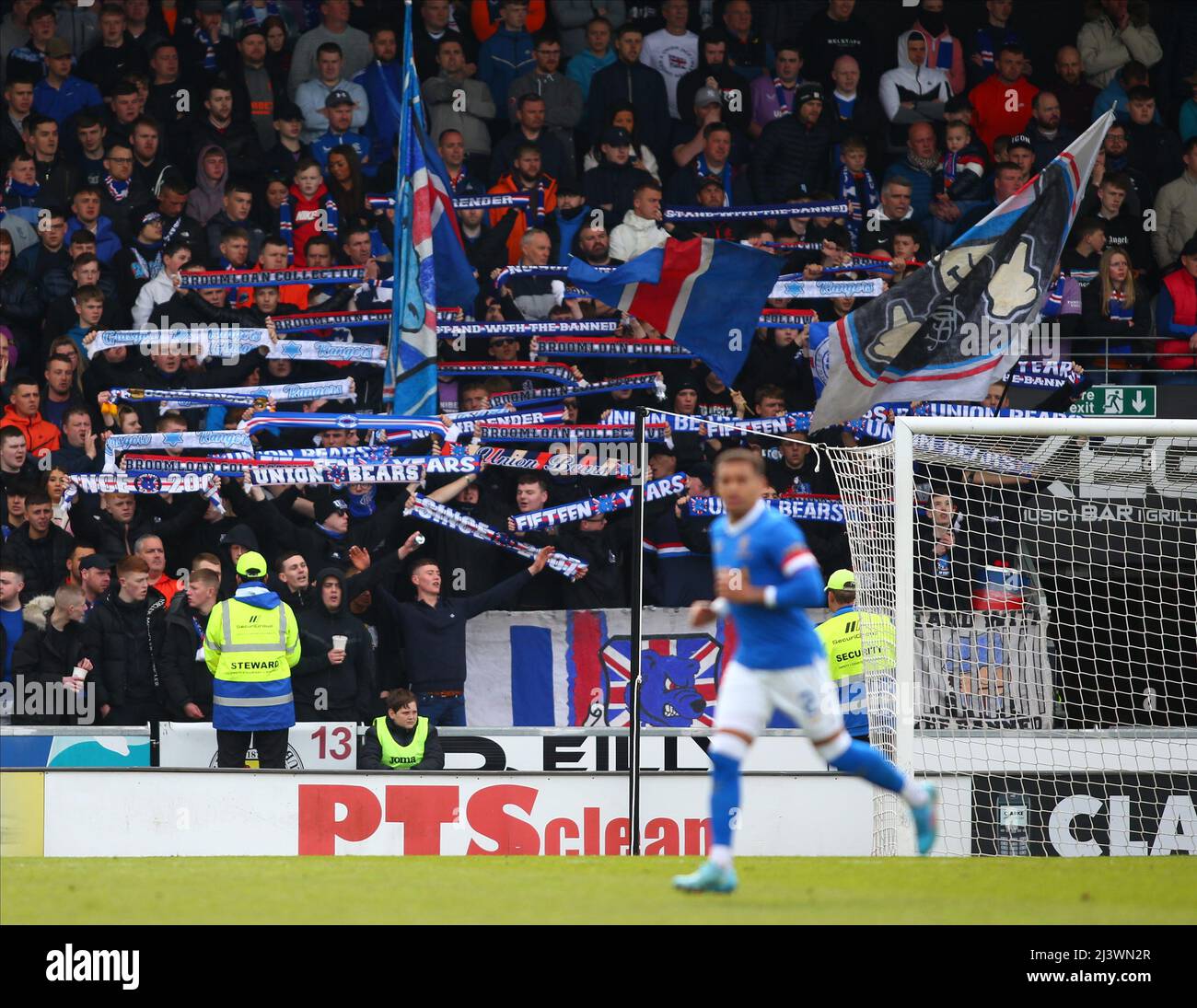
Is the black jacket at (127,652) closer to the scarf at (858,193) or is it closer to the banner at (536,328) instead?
the banner at (536,328)

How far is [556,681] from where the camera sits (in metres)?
13.2

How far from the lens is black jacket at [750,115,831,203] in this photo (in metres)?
15.4

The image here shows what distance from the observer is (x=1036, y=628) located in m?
12.1

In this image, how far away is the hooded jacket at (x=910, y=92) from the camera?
1614cm

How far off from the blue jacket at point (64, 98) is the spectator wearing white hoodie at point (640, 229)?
5100 mm

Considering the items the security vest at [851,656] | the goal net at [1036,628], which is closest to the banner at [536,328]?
the goal net at [1036,628]

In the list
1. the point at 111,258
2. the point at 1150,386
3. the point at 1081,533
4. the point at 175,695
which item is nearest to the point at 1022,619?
the point at 1081,533

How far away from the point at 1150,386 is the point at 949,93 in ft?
12.6

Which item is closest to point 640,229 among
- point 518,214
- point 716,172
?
point 518,214

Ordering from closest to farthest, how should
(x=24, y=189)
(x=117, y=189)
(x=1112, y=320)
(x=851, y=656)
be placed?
(x=851, y=656) < (x=1112, y=320) < (x=117, y=189) < (x=24, y=189)

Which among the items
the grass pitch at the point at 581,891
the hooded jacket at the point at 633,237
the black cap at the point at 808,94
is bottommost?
the grass pitch at the point at 581,891

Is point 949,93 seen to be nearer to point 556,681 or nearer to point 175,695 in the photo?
point 556,681

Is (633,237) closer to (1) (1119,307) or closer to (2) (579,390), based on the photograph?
(2) (579,390)

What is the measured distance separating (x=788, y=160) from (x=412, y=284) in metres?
3.93
